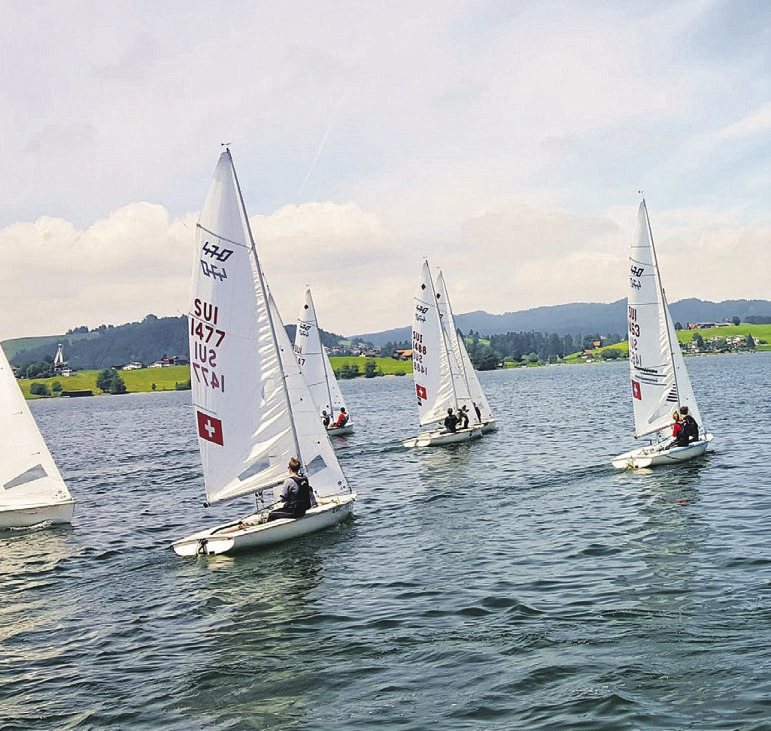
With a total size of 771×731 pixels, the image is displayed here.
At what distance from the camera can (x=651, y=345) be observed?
3309cm

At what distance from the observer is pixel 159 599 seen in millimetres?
18250

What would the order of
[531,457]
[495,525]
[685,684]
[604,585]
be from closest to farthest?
[685,684] < [604,585] < [495,525] < [531,457]

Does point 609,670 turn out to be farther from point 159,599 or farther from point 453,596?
point 159,599

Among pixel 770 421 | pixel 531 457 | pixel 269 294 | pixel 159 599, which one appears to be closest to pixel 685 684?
pixel 159 599

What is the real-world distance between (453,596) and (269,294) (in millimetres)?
11063

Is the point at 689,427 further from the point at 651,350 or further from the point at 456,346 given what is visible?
the point at 456,346

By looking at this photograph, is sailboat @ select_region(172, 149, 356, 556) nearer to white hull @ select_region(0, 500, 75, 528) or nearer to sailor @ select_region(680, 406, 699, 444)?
white hull @ select_region(0, 500, 75, 528)

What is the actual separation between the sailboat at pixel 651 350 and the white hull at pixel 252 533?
15379 mm

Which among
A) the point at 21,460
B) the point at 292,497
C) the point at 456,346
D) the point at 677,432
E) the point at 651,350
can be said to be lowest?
the point at 677,432

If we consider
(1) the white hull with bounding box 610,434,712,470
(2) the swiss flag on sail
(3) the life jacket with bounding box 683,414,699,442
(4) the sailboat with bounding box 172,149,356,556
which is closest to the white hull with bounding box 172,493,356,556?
(4) the sailboat with bounding box 172,149,356,556

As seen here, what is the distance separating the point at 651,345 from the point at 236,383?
18832mm

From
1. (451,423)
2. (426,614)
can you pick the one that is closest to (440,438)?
(451,423)

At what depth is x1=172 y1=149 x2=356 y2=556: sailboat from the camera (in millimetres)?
21391

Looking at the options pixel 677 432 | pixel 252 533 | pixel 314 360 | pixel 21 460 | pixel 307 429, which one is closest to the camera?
pixel 252 533
